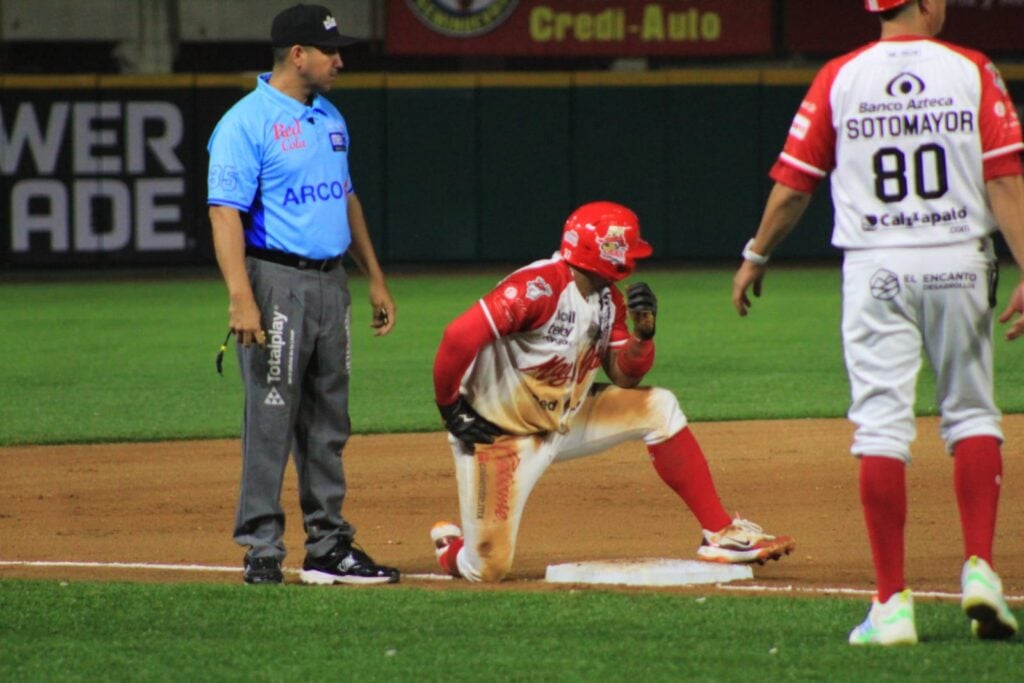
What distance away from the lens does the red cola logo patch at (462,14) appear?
19578mm

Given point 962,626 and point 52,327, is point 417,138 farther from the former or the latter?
point 962,626

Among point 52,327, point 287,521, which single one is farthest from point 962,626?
point 52,327

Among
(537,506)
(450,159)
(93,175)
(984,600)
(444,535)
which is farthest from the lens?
(450,159)

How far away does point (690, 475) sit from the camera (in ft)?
18.3

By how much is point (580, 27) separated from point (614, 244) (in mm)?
14780

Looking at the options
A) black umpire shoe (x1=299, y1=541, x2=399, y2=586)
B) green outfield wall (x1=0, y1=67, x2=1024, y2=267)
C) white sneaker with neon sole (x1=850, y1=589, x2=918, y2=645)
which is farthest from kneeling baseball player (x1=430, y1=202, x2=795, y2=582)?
green outfield wall (x1=0, y1=67, x2=1024, y2=267)

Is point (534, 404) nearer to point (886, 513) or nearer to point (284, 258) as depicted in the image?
point (284, 258)

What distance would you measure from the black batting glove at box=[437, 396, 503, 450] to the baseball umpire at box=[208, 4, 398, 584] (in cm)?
35

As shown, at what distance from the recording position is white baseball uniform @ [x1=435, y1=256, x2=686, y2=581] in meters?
5.50

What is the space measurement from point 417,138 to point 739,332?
6.36 meters

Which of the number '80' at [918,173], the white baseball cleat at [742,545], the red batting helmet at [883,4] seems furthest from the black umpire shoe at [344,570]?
the red batting helmet at [883,4]

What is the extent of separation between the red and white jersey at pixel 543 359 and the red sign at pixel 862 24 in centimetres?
1544

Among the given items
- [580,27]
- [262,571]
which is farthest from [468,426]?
[580,27]

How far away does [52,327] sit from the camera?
14.2 m
